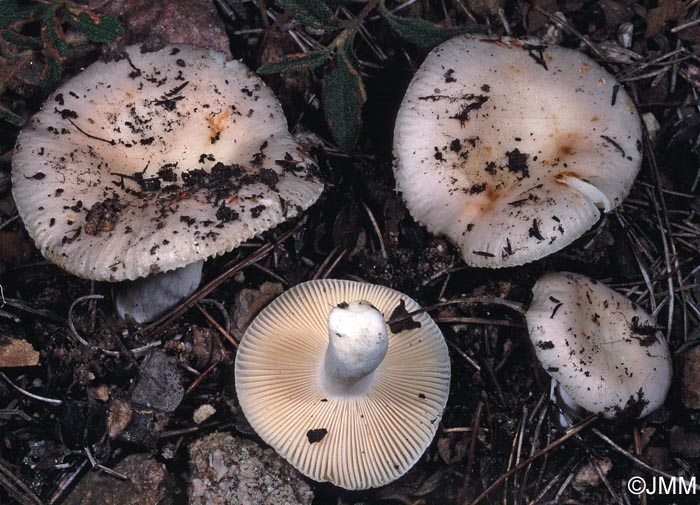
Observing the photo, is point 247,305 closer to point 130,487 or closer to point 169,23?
point 130,487

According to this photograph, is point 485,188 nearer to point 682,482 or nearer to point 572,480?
point 572,480

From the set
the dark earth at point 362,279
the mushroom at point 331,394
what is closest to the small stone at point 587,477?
the dark earth at point 362,279

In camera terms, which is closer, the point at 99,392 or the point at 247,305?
the point at 99,392

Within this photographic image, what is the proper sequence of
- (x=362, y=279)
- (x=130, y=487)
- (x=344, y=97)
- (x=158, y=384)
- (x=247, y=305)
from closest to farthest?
(x=130, y=487)
(x=344, y=97)
(x=158, y=384)
(x=247, y=305)
(x=362, y=279)

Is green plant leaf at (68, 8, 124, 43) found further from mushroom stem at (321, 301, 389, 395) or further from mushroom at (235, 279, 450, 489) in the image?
mushroom stem at (321, 301, 389, 395)

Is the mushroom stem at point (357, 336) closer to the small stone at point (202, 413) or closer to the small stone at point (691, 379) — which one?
the small stone at point (202, 413)

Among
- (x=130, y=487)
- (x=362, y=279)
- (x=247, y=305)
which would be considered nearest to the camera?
(x=130, y=487)

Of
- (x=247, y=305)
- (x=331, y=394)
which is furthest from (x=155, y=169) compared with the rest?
(x=331, y=394)

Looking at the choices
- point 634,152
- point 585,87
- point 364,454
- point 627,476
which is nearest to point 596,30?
point 585,87
